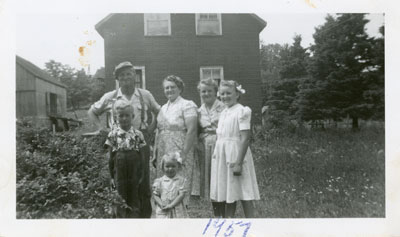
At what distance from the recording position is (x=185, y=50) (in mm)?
3172

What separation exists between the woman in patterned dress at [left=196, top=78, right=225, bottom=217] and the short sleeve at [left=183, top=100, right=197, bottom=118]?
0.06 metres

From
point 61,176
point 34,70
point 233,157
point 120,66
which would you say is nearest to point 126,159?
point 61,176

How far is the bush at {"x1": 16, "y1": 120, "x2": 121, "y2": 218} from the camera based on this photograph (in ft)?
10.1

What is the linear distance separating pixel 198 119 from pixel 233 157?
47cm

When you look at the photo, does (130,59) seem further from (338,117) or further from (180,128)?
(338,117)

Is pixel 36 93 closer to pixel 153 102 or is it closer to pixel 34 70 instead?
pixel 34 70

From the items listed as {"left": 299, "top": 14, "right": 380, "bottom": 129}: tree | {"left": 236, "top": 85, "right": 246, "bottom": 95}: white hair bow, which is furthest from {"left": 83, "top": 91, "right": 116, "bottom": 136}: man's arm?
{"left": 299, "top": 14, "right": 380, "bottom": 129}: tree

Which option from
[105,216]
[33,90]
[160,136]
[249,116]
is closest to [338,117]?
[249,116]

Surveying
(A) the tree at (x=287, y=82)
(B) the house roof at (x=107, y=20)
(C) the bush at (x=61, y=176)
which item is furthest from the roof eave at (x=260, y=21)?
(C) the bush at (x=61, y=176)

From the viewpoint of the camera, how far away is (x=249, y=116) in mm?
3000

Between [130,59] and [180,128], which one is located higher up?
[130,59]
